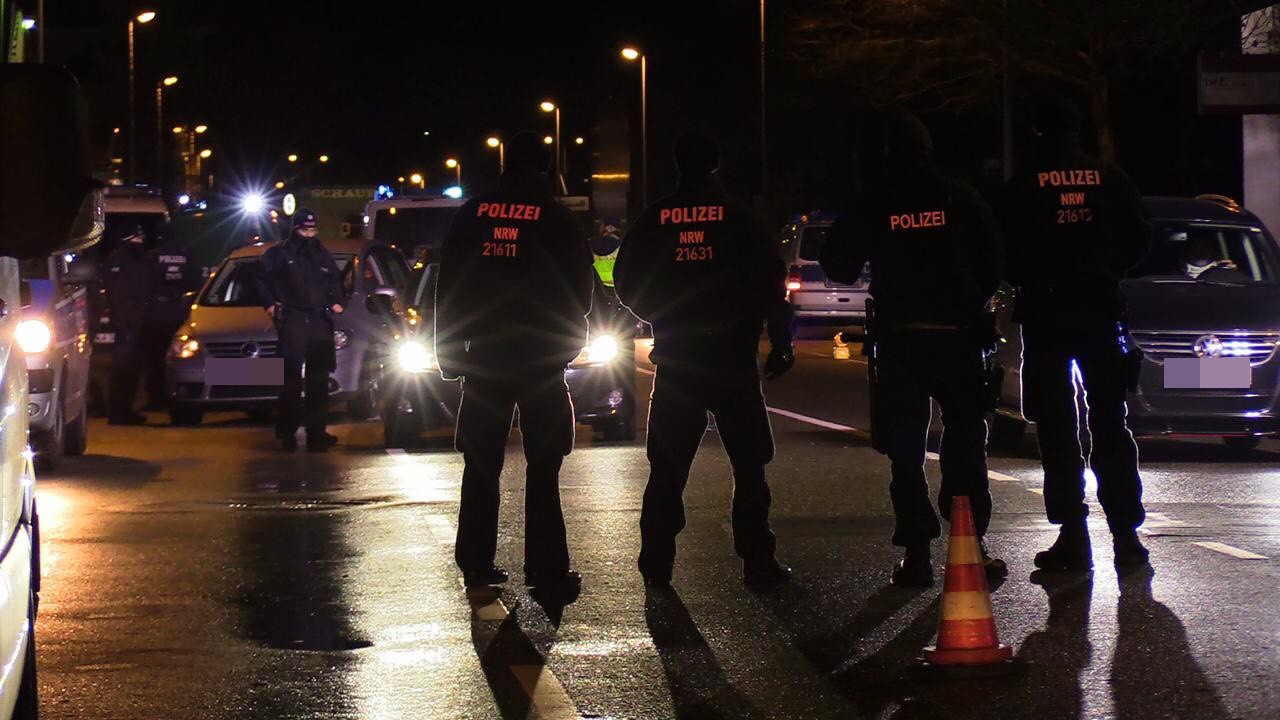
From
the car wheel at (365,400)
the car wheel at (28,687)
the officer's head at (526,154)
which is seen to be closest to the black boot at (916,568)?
the officer's head at (526,154)

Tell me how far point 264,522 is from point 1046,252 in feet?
14.2

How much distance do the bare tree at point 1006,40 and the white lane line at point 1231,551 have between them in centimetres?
2149

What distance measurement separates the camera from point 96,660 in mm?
6816

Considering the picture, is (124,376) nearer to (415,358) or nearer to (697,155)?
(415,358)

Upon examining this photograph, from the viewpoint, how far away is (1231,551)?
879cm

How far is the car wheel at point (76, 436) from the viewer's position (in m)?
13.9

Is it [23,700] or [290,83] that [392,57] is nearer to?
[290,83]

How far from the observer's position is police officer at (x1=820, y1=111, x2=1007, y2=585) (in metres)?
7.98

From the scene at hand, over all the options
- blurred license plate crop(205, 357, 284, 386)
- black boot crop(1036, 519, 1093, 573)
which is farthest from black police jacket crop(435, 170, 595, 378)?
blurred license plate crop(205, 357, 284, 386)

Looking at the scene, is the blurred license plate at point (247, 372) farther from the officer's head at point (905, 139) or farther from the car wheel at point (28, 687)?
the car wheel at point (28, 687)

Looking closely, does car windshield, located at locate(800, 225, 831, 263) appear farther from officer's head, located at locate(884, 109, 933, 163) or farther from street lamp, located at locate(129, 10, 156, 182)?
officer's head, located at locate(884, 109, 933, 163)

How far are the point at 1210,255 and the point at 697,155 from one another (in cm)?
607

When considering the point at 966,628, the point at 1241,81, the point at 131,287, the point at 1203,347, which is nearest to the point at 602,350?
the point at 1203,347

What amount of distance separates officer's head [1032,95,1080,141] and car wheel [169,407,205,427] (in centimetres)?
956
